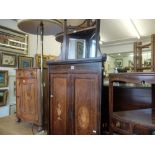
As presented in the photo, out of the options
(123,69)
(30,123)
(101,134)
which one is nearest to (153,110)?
(101,134)

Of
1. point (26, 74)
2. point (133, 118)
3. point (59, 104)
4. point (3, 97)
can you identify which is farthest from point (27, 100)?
point (133, 118)

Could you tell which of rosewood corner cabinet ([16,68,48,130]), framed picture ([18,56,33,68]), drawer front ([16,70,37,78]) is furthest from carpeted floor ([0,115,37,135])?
framed picture ([18,56,33,68])

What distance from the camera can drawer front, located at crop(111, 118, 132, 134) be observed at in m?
1.19

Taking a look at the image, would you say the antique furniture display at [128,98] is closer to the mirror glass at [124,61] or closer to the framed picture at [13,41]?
the mirror glass at [124,61]

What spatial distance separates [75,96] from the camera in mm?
1610

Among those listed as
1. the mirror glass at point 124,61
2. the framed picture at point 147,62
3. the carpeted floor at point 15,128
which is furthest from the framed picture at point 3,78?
→ the framed picture at point 147,62

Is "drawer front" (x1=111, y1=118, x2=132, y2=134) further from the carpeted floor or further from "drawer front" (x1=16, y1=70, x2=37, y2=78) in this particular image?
"drawer front" (x1=16, y1=70, x2=37, y2=78)

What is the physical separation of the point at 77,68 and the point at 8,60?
202 cm

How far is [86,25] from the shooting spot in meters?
1.78

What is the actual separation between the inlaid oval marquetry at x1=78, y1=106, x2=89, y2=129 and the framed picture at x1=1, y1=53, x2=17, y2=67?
209 centimetres

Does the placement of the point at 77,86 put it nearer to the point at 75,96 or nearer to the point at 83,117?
the point at 75,96
